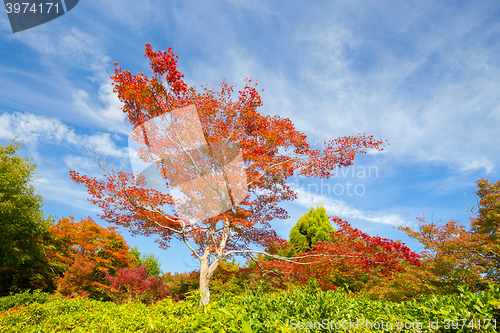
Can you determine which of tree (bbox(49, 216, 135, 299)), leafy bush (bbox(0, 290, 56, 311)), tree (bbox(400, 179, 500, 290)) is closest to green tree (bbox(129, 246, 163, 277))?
tree (bbox(49, 216, 135, 299))

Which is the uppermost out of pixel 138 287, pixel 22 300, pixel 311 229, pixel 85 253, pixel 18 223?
pixel 311 229

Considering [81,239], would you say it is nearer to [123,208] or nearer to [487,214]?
[123,208]

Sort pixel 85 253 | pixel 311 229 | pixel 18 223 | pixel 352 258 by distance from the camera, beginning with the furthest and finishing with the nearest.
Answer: pixel 311 229 → pixel 85 253 → pixel 18 223 → pixel 352 258

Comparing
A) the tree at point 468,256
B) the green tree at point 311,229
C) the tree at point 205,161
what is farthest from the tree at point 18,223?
the tree at point 468,256

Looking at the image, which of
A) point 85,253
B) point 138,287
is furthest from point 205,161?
point 85,253

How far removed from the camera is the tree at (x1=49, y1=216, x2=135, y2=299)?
51.1ft

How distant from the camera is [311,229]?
1941cm

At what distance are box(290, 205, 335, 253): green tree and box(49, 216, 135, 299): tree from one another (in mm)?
13115

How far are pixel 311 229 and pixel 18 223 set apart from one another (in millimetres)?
19171

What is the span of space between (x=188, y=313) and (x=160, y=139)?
7567 millimetres

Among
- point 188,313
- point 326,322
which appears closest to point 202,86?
point 188,313

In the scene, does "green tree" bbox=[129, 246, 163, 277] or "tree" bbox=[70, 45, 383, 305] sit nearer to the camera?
"tree" bbox=[70, 45, 383, 305]

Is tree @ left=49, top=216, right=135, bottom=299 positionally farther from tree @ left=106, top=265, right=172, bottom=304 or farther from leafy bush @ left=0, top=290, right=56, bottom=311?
leafy bush @ left=0, top=290, right=56, bottom=311

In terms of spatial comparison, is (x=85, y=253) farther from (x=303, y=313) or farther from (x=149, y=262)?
(x=303, y=313)
